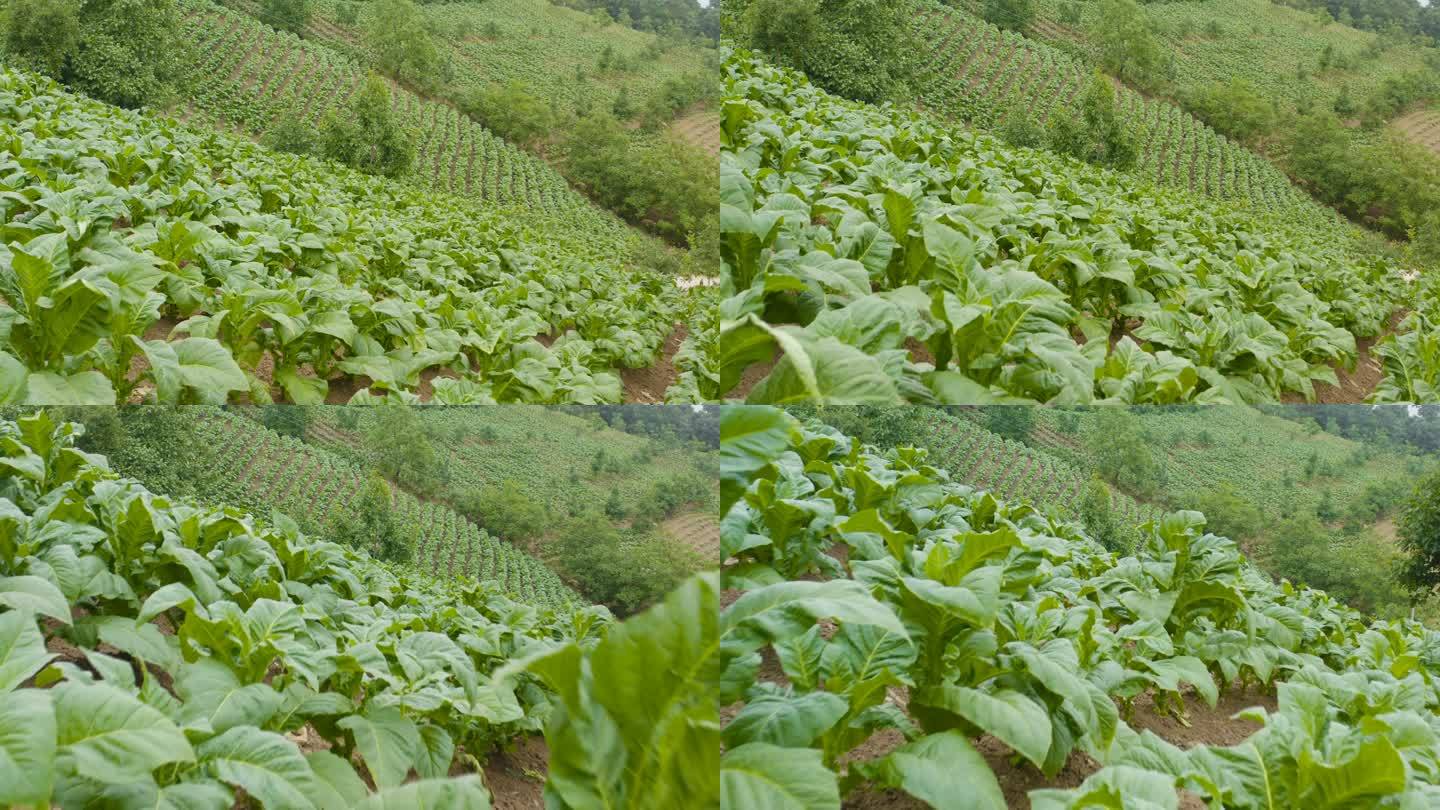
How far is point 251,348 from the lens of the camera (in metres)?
3.35

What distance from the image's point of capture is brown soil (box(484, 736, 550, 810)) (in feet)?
7.30

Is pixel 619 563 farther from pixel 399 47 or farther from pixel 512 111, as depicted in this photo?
pixel 399 47

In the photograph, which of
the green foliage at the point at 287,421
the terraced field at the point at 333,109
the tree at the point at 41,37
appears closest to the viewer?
the green foliage at the point at 287,421

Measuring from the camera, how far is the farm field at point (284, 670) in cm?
152

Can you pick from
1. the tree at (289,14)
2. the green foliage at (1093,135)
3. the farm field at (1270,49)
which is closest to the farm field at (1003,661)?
the green foliage at (1093,135)

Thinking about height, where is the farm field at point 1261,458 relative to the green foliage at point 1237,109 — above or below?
below

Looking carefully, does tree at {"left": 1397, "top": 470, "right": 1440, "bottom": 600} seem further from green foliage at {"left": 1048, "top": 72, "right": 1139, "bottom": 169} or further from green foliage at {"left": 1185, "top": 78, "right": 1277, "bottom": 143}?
green foliage at {"left": 1185, "top": 78, "right": 1277, "bottom": 143}

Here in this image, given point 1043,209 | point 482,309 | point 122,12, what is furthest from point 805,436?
point 122,12

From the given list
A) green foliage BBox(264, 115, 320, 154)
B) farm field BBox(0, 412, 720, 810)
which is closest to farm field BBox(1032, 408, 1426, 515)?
farm field BBox(0, 412, 720, 810)

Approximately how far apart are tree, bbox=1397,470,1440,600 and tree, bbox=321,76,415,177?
579 cm

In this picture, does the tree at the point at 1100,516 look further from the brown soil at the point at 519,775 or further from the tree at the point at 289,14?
the tree at the point at 289,14

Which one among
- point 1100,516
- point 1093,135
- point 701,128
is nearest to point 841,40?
point 701,128

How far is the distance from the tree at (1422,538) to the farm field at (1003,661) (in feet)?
0.90

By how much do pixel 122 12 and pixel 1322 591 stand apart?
8041mm
